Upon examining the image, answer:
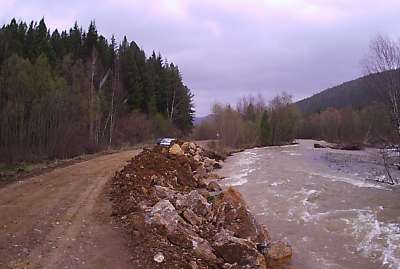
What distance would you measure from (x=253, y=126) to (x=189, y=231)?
2795 inches

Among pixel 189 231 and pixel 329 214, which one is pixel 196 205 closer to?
pixel 189 231

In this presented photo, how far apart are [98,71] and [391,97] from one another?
3105 cm

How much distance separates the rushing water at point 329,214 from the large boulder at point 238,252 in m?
2.84

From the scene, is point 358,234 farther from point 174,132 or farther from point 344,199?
point 174,132

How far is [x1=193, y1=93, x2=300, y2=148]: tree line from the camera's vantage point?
6981cm

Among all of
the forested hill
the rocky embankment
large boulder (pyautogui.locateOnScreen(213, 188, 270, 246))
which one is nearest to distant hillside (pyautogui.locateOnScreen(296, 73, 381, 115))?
the forested hill

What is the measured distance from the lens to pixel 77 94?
40.5m

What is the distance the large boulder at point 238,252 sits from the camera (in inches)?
396

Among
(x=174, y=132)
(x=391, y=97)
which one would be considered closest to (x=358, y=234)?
(x=391, y=97)

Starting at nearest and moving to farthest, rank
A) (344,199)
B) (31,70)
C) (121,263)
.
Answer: (121,263), (344,199), (31,70)

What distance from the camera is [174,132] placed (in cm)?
7362

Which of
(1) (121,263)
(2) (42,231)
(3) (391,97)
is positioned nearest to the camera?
(1) (121,263)

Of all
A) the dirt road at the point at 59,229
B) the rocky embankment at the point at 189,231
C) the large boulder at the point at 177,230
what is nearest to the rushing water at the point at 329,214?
the rocky embankment at the point at 189,231

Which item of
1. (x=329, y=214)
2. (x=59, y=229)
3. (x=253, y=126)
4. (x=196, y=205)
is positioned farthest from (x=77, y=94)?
(x=253, y=126)
